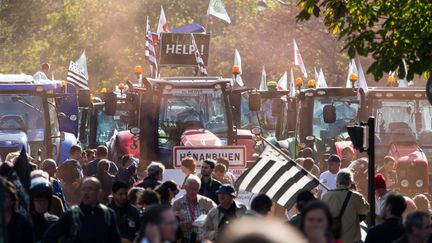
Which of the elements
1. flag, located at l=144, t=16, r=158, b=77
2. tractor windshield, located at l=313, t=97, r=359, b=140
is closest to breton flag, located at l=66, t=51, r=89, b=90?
flag, located at l=144, t=16, r=158, b=77

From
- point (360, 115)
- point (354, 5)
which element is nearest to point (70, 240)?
point (354, 5)

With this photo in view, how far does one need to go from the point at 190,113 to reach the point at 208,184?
7528 mm

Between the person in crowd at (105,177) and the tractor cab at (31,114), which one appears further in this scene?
the tractor cab at (31,114)

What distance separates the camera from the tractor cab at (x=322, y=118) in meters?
25.7

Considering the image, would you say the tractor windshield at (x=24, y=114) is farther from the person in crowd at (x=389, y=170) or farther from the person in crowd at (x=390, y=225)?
the person in crowd at (x=390, y=225)

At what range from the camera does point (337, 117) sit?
26.0 meters

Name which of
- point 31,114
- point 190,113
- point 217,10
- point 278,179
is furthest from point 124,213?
point 217,10

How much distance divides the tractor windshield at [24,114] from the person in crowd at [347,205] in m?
12.6

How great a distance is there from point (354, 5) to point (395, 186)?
6960mm

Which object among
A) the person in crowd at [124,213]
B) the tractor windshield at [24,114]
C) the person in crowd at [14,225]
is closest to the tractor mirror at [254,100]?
the tractor windshield at [24,114]

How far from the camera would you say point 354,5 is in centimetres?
1574

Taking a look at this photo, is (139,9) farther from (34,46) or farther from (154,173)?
(154,173)

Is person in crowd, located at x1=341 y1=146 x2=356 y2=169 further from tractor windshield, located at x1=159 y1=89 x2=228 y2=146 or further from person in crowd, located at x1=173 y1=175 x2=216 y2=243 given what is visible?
person in crowd, located at x1=173 y1=175 x2=216 y2=243

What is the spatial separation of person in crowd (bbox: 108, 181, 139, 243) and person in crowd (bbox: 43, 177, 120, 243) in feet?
5.64
